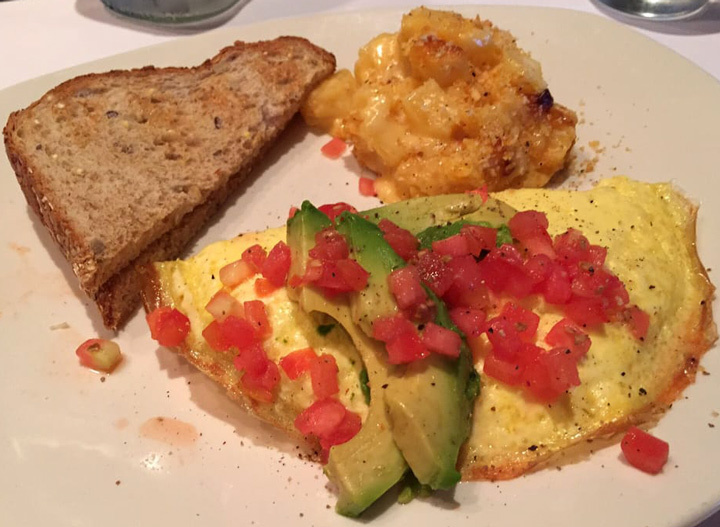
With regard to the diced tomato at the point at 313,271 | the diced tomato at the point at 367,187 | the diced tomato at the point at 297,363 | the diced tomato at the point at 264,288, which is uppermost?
the diced tomato at the point at 313,271

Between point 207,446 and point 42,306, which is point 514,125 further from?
point 42,306

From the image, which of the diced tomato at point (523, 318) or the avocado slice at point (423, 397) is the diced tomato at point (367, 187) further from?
the diced tomato at point (523, 318)

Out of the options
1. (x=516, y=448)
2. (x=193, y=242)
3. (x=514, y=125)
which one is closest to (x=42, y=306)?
(x=193, y=242)

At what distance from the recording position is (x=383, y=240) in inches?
89.4

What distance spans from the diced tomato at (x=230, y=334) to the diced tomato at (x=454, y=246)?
739 mm

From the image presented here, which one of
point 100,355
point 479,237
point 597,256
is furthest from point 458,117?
point 100,355

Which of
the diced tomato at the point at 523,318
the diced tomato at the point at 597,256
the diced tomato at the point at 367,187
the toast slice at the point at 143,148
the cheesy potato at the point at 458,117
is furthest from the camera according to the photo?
the diced tomato at the point at 367,187

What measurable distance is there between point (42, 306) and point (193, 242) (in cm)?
73

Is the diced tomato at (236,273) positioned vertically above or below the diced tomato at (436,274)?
below

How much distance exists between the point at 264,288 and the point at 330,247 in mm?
404

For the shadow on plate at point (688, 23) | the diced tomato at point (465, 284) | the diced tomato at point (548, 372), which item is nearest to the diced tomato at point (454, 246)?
the diced tomato at point (465, 284)

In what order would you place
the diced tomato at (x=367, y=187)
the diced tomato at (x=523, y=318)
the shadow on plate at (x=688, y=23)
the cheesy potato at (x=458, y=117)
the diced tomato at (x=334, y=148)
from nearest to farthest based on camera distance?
the diced tomato at (x=523, y=318), the cheesy potato at (x=458, y=117), the diced tomato at (x=367, y=187), the diced tomato at (x=334, y=148), the shadow on plate at (x=688, y=23)

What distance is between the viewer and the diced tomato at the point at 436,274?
86.7 inches

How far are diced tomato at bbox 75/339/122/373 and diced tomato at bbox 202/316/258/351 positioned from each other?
1.53ft
